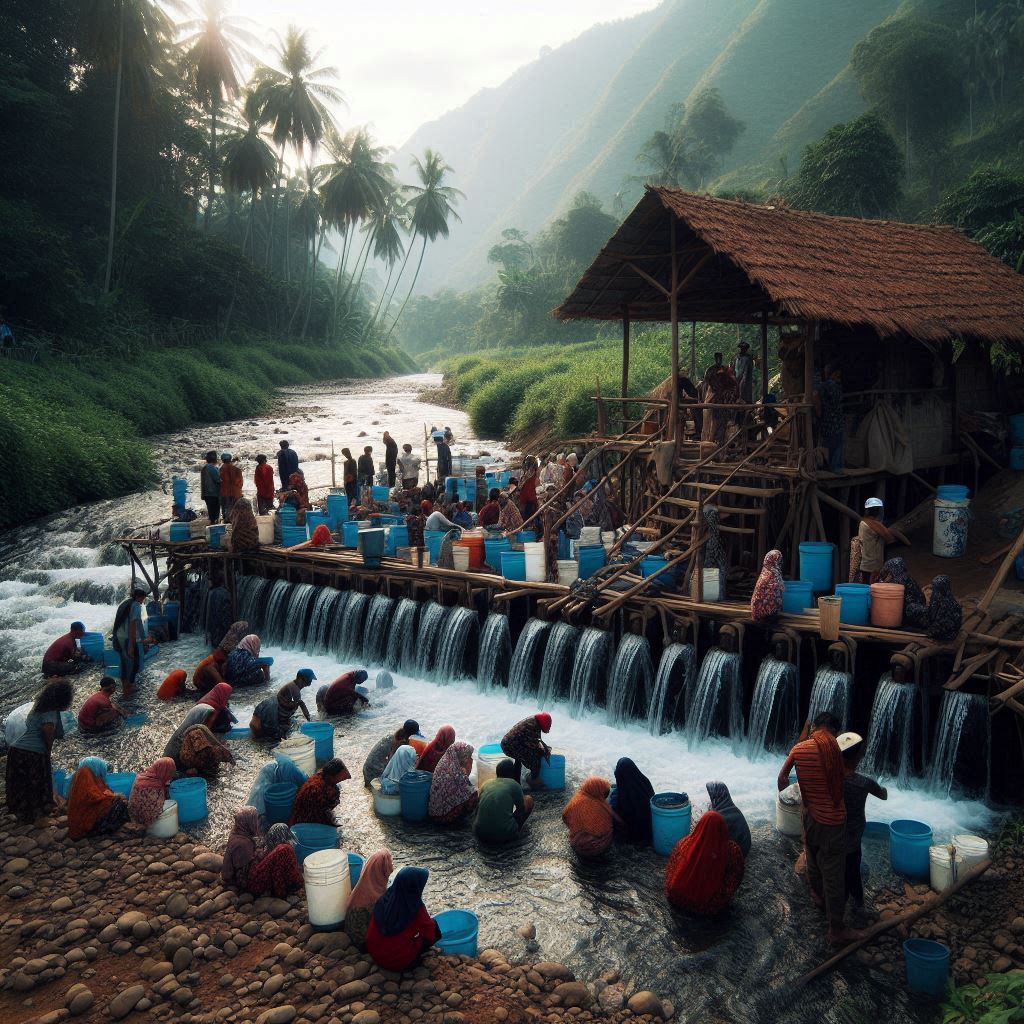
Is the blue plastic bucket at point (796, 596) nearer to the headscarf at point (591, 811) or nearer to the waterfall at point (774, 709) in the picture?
the waterfall at point (774, 709)

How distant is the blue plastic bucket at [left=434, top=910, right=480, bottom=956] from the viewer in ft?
24.1

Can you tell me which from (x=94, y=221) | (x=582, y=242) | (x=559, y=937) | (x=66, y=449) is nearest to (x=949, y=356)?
(x=559, y=937)

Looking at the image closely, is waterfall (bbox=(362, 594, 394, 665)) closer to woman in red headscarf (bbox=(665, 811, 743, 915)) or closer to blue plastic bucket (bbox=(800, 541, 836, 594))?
blue plastic bucket (bbox=(800, 541, 836, 594))

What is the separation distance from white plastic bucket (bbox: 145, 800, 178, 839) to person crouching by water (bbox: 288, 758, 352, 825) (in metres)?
1.28

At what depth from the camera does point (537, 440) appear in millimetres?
29734

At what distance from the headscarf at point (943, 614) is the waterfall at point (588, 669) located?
447 centimetres

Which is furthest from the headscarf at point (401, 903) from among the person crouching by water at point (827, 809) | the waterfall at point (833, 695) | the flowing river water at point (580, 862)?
the waterfall at point (833, 695)

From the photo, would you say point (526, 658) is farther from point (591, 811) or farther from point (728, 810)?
point (728, 810)

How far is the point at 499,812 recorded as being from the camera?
9344 mm

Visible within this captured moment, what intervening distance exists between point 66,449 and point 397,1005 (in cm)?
2262

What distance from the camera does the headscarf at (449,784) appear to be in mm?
9750

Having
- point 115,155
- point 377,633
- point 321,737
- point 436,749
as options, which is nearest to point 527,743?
point 436,749

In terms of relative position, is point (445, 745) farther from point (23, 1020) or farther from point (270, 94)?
point (270, 94)

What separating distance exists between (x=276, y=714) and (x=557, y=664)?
13.3 ft
